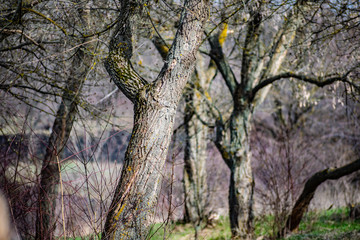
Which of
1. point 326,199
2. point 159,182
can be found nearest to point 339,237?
point 159,182

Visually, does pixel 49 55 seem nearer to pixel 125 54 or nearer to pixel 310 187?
pixel 125 54

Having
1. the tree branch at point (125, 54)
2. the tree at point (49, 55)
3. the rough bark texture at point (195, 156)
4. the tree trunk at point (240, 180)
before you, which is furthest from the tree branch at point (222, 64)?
the tree branch at point (125, 54)

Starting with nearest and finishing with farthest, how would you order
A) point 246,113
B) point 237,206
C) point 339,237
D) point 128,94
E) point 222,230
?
1. point 128,94
2. point 339,237
3. point 237,206
4. point 246,113
5. point 222,230

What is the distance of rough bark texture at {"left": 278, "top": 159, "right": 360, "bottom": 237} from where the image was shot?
5586 millimetres

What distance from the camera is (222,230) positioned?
9219mm

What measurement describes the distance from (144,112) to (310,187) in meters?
4.52

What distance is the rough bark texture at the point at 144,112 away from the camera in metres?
2.76

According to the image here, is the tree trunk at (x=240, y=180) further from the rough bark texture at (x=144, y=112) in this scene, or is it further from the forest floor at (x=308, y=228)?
the rough bark texture at (x=144, y=112)

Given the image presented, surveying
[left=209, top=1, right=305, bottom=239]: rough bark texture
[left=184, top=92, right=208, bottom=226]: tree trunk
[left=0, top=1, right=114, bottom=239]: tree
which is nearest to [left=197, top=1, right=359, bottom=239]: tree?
[left=209, top=1, right=305, bottom=239]: rough bark texture

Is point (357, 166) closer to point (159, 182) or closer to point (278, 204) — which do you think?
point (278, 204)

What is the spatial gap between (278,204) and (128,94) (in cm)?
475

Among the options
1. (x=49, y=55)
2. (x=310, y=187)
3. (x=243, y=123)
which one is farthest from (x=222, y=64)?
(x=49, y=55)

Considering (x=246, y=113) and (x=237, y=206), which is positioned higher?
(x=246, y=113)

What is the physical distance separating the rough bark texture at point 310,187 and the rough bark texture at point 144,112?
12.9ft
